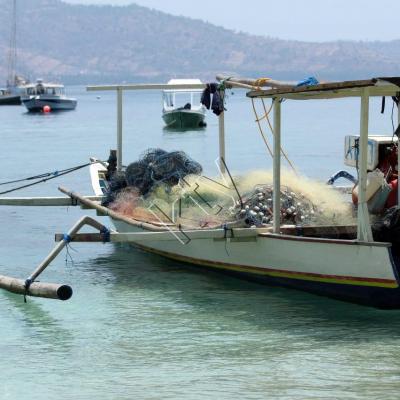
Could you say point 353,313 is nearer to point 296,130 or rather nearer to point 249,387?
point 249,387

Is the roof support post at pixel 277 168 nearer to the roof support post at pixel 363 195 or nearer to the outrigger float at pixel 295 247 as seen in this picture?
the outrigger float at pixel 295 247

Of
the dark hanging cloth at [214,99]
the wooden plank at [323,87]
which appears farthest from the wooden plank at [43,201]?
the wooden plank at [323,87]

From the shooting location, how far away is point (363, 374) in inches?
384

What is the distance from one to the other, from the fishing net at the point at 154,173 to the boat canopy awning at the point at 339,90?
2849 mm

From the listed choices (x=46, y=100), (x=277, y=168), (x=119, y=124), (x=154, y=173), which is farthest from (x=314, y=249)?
(x=46, y=100)

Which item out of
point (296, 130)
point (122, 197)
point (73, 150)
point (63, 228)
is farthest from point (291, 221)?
point (296, 130)

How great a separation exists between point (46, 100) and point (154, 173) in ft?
209

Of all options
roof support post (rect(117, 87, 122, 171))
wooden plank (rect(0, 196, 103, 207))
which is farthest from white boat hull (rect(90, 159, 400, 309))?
roof support post (rect(117, 87, 122, 171))

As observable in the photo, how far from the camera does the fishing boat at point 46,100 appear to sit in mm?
76375

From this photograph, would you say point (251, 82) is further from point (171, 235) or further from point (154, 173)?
point (171, 235)

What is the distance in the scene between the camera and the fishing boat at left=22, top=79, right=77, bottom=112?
251 feet

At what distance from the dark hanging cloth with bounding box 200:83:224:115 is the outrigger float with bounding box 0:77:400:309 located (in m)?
0.86

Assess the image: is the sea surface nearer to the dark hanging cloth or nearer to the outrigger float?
the outrigger float

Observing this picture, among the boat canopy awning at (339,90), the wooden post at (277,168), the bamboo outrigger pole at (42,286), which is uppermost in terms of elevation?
the boat canopy awning at (339,90)
